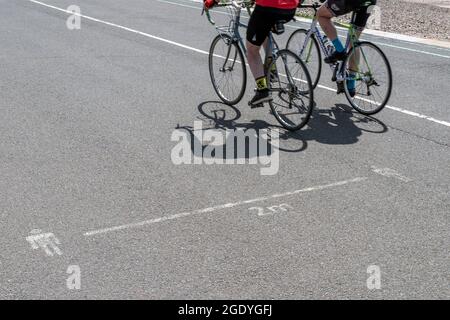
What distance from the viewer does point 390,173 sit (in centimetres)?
570

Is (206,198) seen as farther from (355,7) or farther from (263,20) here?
(355,7)

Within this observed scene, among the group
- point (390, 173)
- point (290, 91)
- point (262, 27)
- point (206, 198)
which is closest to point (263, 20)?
point (262, 27)

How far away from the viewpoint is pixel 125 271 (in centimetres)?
404

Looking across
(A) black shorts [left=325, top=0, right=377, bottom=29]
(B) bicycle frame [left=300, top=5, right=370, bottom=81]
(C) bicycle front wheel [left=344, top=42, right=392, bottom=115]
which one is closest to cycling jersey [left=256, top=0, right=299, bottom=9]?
(A) black shorts [left=325, top=0, right=377, bottom=29]

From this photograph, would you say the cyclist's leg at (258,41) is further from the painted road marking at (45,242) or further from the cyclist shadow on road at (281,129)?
the painted road marking at (45,242)

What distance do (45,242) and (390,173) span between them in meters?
3.16

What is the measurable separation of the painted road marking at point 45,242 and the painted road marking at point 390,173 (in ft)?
9.84

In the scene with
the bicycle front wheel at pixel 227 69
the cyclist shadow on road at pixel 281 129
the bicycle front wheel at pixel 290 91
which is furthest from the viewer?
the bicycle front wheel at pixel 227 69

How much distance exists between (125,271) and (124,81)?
5.58 m

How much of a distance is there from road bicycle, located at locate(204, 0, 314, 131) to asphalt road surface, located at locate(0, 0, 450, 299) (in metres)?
0.20

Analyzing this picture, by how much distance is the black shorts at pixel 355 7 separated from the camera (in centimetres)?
709

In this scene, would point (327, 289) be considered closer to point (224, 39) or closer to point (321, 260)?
point (321, 260)

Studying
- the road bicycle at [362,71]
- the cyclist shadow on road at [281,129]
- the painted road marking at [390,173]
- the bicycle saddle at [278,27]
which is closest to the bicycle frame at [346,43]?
the road bicycle at [362,71]
